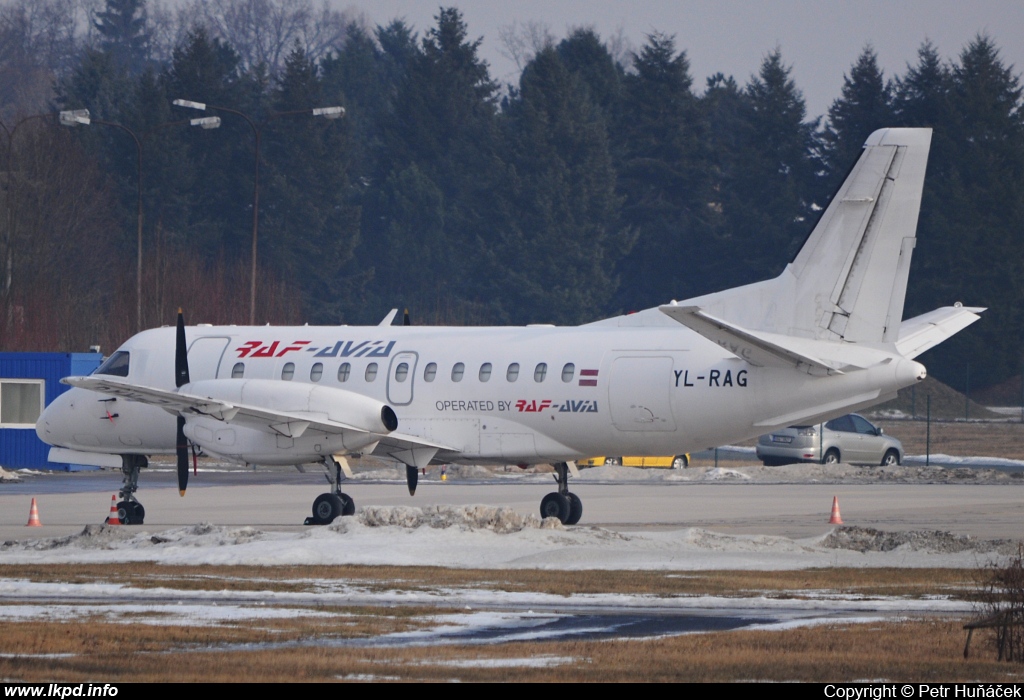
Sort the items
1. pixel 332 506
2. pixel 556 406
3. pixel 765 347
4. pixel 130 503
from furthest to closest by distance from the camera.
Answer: pixel 130 503 → pixel 332 506 → pixel 556 406 → pixel 765 347

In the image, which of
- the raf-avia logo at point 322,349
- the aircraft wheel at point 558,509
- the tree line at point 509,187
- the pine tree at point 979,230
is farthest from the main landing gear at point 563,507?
the pine tree at point 979,230

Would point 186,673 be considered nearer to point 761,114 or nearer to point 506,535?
point 506,535

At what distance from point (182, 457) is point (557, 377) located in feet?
19.5

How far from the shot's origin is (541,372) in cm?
2441

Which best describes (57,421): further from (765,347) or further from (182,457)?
(765,347)

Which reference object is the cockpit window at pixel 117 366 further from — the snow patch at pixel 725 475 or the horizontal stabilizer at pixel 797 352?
the snow patch at pixel 725 475

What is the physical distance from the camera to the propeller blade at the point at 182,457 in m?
24.1

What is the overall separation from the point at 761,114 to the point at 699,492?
56.8m


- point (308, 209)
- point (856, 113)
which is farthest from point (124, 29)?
point (856, 113)

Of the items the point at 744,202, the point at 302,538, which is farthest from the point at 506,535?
the point at 744,202

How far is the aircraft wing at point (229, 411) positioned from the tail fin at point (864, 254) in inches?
259

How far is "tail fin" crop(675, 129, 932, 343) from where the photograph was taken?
2180 centimetres

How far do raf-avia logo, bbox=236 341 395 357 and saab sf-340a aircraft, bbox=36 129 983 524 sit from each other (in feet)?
0.10

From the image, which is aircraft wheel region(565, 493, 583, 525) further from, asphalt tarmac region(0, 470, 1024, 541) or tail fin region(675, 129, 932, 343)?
tail fin region(675, 129, 932, 343)
